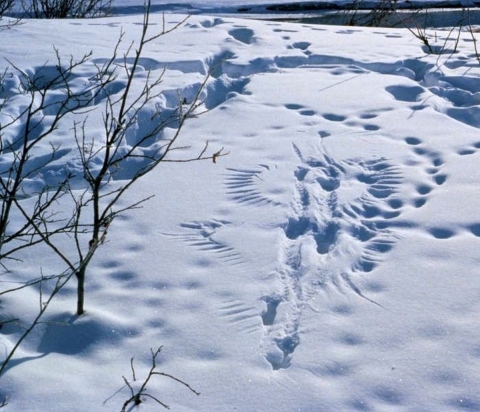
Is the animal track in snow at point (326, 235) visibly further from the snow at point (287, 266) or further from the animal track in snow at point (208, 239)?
the animal track in snow at point (208, 239)

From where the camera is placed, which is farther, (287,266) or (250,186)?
(250,186)

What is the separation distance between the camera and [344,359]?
8.18 feet

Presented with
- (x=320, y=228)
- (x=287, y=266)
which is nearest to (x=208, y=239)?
(x=287, y=266)

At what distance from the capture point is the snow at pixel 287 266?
2.39 metres

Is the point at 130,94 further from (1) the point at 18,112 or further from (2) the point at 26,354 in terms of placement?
(2) the point at 26,354

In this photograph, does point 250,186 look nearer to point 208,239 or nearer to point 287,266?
point 208,239

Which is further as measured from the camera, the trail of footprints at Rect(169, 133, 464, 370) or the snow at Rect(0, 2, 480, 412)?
the trail of footprints at Rect(169, 133, 464, 370)

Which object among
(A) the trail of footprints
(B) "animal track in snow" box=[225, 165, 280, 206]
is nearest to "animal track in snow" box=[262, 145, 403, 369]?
(A) the trail of footprints

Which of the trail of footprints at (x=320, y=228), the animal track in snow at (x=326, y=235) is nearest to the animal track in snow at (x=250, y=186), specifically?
the trail of footprints at (x=320, y=228)

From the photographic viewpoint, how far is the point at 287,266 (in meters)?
3.08


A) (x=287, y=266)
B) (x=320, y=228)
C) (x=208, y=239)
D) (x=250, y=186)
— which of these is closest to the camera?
(x=287, y=266)

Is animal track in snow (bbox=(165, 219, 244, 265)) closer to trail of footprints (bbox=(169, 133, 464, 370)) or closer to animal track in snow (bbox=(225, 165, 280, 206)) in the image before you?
trail of footprints (bbox=(169, 133, 464, 370))

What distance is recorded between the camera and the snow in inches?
94.0

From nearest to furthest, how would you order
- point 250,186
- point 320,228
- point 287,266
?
point 287,266 → point 320,228 → point 250,186
